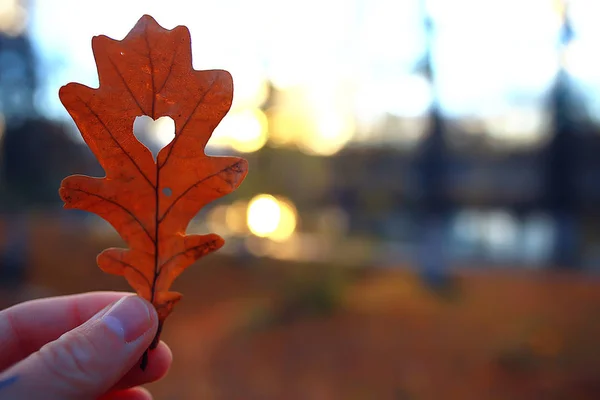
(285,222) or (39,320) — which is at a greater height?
(39,320)

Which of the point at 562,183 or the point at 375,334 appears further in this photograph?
the point at 562,183

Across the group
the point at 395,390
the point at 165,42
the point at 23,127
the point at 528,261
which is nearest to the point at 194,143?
the point at 165,42

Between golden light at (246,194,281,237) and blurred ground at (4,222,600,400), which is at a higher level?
golden light at (246,194,281,237)

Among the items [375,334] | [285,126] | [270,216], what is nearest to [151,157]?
[375,334]

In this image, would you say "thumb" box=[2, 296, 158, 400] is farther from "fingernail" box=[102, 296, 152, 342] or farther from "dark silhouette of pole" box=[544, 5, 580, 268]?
"dark silhouette of pole" box=[544, 5, 580, 268]

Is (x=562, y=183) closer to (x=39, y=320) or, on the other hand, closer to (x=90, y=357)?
(x=39, y=320)

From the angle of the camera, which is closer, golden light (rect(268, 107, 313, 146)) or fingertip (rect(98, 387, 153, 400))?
fingertip (rect(98, 387, 153, 400))

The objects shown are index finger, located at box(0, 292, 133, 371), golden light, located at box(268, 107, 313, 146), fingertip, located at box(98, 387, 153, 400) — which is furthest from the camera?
golden light, located at box(268, 107, 313, 146)

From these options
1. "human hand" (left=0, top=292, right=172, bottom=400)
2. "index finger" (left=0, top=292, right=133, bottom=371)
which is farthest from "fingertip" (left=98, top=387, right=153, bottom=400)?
"human hand" (left=0, top=292, right=172, bottom=400)
